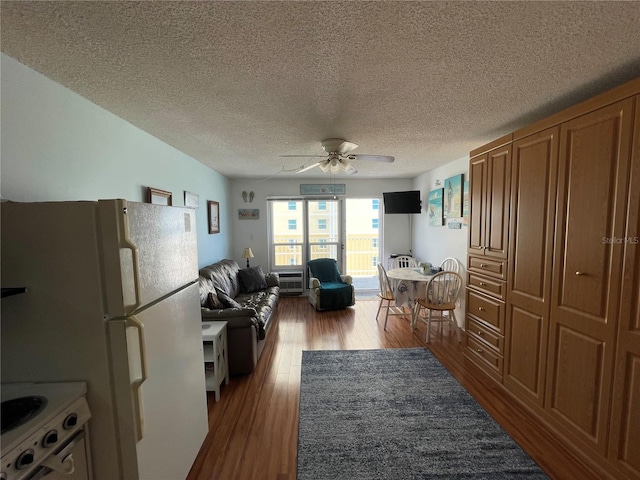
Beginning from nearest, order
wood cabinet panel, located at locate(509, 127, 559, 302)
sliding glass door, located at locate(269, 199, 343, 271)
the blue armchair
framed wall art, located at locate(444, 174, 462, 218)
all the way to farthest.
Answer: wood cabinet panel, located at locate(509, 127, 559, 302) < framed wall art, located at locate(444, 174, 462, 218) < the blue armchair < sliding glass door, located at locate(269, 199, 343, 271)

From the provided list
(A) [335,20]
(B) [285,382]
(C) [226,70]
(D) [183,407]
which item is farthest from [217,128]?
(B) [285,382]

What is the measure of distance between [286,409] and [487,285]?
220 centimetres

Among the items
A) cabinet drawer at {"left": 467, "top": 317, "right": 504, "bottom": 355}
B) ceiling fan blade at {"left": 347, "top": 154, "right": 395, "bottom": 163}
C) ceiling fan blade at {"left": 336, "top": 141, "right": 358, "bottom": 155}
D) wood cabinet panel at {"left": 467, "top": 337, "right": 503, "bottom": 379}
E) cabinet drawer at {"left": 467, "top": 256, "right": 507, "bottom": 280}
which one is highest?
ceiling fan blade at {"left": 336, "top": 141, "right": 358, "bottom": 155}

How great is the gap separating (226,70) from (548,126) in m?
2.24

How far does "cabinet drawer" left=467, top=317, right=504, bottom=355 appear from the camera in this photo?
2463 millimetres

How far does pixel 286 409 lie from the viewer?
2.21 metres

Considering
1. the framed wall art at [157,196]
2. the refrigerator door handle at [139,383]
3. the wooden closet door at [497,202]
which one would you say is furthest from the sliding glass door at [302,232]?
the refrigerator door handle at [139,383]

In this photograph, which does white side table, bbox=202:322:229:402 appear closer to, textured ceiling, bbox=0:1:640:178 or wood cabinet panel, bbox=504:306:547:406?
textured ceiling, bbox=0:1:640:178

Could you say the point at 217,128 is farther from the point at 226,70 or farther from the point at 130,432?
the point at 130,432

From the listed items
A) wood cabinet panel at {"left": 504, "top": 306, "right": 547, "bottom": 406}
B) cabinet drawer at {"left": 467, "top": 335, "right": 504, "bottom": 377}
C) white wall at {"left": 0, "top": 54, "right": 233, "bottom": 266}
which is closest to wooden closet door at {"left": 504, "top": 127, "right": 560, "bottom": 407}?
wood cabinet panel at {"left": 504, "top": 306, "right": 547, "bottom": 406}

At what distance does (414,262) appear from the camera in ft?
16.5

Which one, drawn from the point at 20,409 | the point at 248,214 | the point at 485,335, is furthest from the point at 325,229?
the point at 20,409

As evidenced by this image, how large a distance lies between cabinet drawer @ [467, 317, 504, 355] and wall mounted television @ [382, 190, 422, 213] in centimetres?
257

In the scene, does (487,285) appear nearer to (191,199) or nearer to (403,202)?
(403,202)
